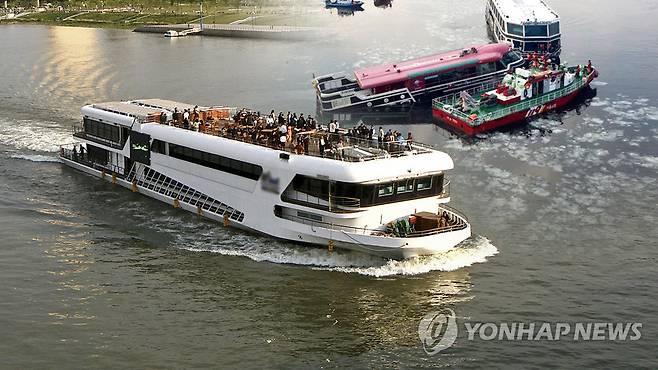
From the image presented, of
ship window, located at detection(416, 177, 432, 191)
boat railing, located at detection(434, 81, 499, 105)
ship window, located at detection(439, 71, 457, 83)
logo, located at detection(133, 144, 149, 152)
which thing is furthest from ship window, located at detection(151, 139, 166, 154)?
ship window, located at detection(439, 71, 457, 83)

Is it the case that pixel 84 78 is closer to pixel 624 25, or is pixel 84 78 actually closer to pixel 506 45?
pixel 506 45

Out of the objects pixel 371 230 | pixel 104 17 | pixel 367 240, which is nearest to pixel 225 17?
pixel 104 17

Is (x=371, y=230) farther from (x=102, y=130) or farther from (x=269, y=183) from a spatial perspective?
(x=102, y=130)

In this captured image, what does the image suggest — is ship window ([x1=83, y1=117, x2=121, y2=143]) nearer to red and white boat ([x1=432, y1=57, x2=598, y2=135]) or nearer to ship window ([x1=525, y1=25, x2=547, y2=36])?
red and white boat ([x1=432, y1=57, x2=598, y2=135])

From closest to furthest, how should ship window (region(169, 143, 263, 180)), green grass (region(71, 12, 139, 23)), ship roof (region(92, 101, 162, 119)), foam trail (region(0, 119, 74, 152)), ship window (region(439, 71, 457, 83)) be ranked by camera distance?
ship window (region(169, 143, 263, 180)) < ship roof (region(92, 101, 162, 119)) < foam trail (region(0, 119, 74, 152)) < ship window (region(439, 71, 457, 83)) < green grass (region(71, 12, 139, 23))

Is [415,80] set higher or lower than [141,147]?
higher

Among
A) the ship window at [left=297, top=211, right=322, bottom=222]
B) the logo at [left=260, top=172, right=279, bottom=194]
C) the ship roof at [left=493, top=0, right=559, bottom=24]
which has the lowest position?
the ship window at [left=297, top=211, right=322, bottom=222]
